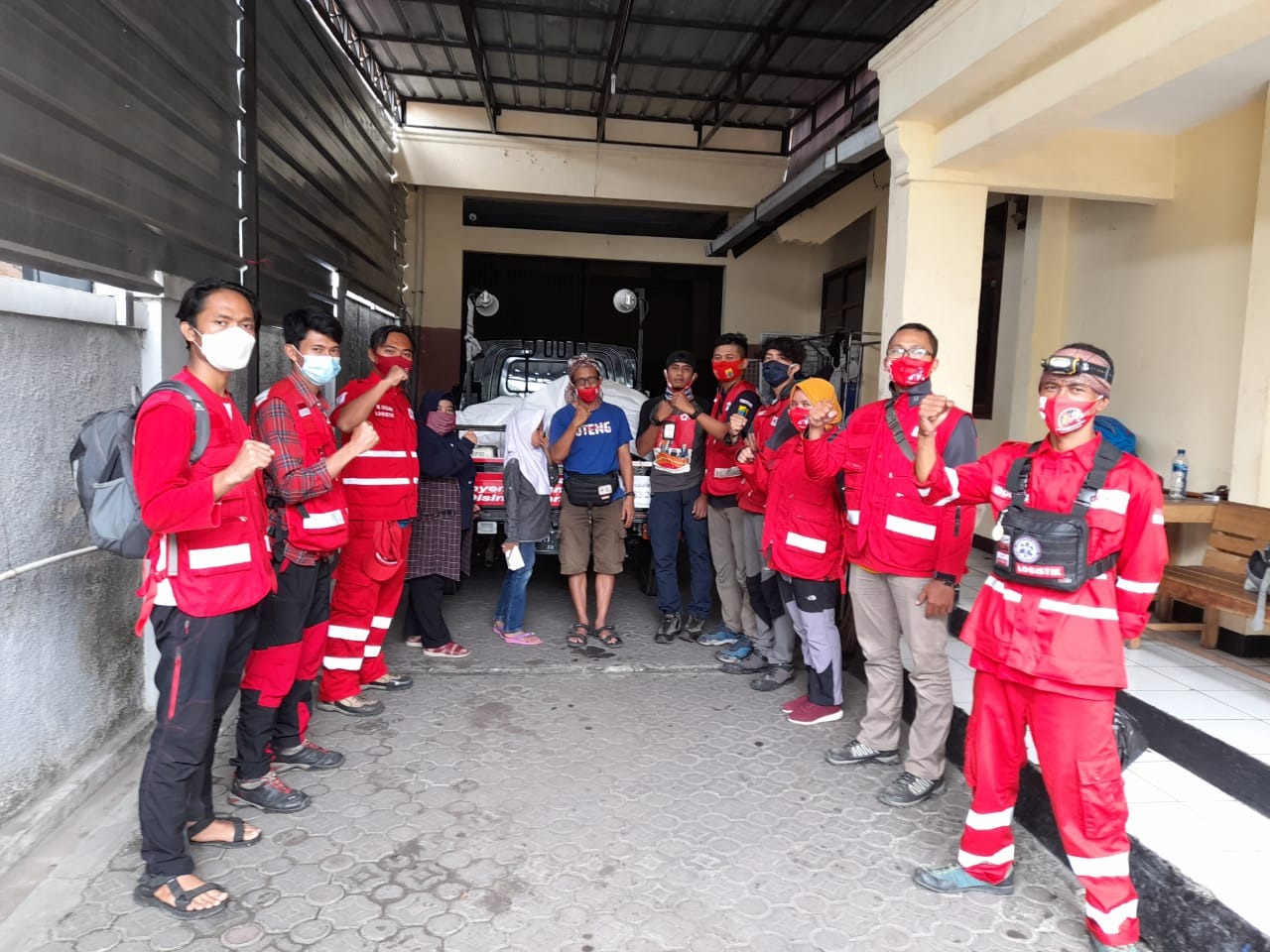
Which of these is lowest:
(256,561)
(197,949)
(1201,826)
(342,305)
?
(197,949)

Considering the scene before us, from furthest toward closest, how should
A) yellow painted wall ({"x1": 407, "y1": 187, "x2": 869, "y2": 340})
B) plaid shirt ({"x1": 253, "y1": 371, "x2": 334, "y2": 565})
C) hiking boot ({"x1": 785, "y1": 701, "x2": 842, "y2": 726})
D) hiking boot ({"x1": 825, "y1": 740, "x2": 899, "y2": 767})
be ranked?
yellow painted wall ({"x1": 407, "y1": 187, "x2": 869, "y2": 340})
hiking boot ({"x1": 785, "y1": 701, "x2": 842, "y2": 726})
hiking boot ({"x1": 825, "y1": 740, "x2": 899, "y2": 767})
plaid shirt ({"x1": 253, "y1": 371, "x2": 334, "y2": 565})

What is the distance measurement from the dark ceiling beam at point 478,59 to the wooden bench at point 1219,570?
6.45 m

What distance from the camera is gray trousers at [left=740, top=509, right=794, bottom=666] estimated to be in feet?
14.9

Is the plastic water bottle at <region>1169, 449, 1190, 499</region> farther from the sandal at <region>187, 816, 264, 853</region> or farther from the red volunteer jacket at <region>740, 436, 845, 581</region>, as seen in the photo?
the sandal at <region>187, 816, 264, 853</region>

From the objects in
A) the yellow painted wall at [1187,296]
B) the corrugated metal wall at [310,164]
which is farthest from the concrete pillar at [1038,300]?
the corrugated metal wall at [310,164]

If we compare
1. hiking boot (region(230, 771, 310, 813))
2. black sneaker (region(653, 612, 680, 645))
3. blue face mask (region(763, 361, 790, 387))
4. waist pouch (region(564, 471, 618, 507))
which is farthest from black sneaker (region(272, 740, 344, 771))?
blue face mask (region(763, 361, 790, 387))

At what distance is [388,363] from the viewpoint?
3.98 m

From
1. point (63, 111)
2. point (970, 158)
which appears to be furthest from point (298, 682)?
point (970, 158)

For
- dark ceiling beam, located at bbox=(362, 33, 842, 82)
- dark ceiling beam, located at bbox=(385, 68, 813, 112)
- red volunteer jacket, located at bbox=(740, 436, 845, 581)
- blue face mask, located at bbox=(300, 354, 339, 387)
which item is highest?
dark ceiling beam, located at bbox=(385, 68, 813, 112)

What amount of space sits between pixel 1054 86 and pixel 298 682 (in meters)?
4.43

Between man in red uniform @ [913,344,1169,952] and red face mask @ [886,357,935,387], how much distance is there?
754 mm

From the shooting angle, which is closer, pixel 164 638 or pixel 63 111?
pixel 164 638

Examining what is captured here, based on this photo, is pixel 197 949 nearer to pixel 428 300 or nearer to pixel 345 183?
pixel 345 183

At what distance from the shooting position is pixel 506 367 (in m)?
7.91
